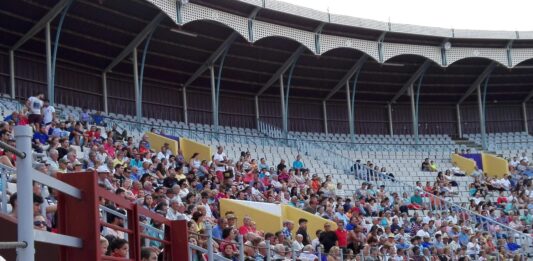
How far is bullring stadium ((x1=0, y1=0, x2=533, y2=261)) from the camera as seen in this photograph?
671 inches

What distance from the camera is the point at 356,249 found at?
1647 cm

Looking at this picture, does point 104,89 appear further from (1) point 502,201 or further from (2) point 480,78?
(2) point 480,78

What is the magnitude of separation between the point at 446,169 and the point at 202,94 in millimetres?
8715

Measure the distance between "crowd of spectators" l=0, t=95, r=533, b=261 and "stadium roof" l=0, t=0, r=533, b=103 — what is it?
2.85m

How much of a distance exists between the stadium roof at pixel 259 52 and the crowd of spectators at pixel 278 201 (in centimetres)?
285

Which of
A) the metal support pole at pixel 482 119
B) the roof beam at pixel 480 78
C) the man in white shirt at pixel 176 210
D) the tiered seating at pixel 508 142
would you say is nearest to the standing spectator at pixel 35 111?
the man in white shirt at pixel 176 210

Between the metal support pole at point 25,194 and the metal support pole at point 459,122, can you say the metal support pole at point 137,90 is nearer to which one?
the metal support pole at point 459,122

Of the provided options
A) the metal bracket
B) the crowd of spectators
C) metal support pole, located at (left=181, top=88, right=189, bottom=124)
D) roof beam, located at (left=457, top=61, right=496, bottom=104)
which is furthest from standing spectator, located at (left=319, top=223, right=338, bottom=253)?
roof beam, located at (left=457, top=61, right=496, bottom=104)

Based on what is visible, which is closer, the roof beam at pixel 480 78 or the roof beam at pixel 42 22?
the roof beam at pixel 42 22

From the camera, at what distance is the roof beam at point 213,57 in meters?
27.3

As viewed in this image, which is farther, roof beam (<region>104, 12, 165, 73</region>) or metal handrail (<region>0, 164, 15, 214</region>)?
roof beam (<region>104, 12, 165, 73</region>)

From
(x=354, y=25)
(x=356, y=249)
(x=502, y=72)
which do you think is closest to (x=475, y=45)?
(x=502, y=72)

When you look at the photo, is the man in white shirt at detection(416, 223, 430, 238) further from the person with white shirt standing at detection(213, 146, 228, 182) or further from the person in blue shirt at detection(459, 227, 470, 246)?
the person with white shirt standing at detection(213, 146, 228, 182)

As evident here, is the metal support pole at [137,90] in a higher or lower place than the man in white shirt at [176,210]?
higher
